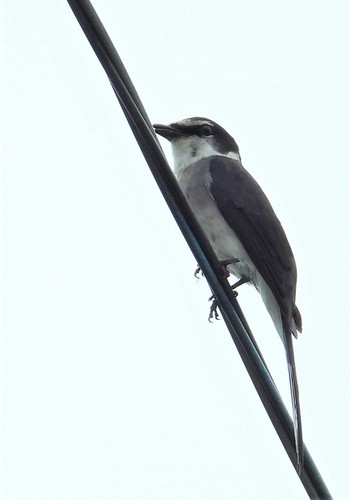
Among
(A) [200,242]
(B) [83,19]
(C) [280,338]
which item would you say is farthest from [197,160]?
(B) [83,19]

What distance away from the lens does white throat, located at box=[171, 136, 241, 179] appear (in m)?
6.92

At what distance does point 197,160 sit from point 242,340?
11.6 ft

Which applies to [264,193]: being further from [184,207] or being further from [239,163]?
[184,207]

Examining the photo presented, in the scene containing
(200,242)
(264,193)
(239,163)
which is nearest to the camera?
(200,242)

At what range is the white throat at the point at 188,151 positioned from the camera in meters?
6.92

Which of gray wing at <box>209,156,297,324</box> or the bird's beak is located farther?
the bird's beak

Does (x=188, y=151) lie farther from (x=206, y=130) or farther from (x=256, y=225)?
(x=256, y=225)

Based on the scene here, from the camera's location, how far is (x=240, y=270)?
20.3ft

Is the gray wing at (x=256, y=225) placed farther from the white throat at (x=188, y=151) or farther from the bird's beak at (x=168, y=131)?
the bird's beak at (x=168, y=131)

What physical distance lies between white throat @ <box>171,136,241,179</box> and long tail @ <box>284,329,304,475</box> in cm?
190

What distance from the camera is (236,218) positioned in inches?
246

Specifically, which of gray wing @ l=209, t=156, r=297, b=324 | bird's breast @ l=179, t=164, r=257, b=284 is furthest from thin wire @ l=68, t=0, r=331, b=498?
bird's breast @ l=179, t=164, r=257, b=284

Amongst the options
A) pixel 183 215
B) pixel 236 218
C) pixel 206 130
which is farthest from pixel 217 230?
pixel 183 215

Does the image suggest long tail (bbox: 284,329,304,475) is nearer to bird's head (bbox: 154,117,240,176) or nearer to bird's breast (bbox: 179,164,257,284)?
bird's breast (bbox: 179,164,257,284)
